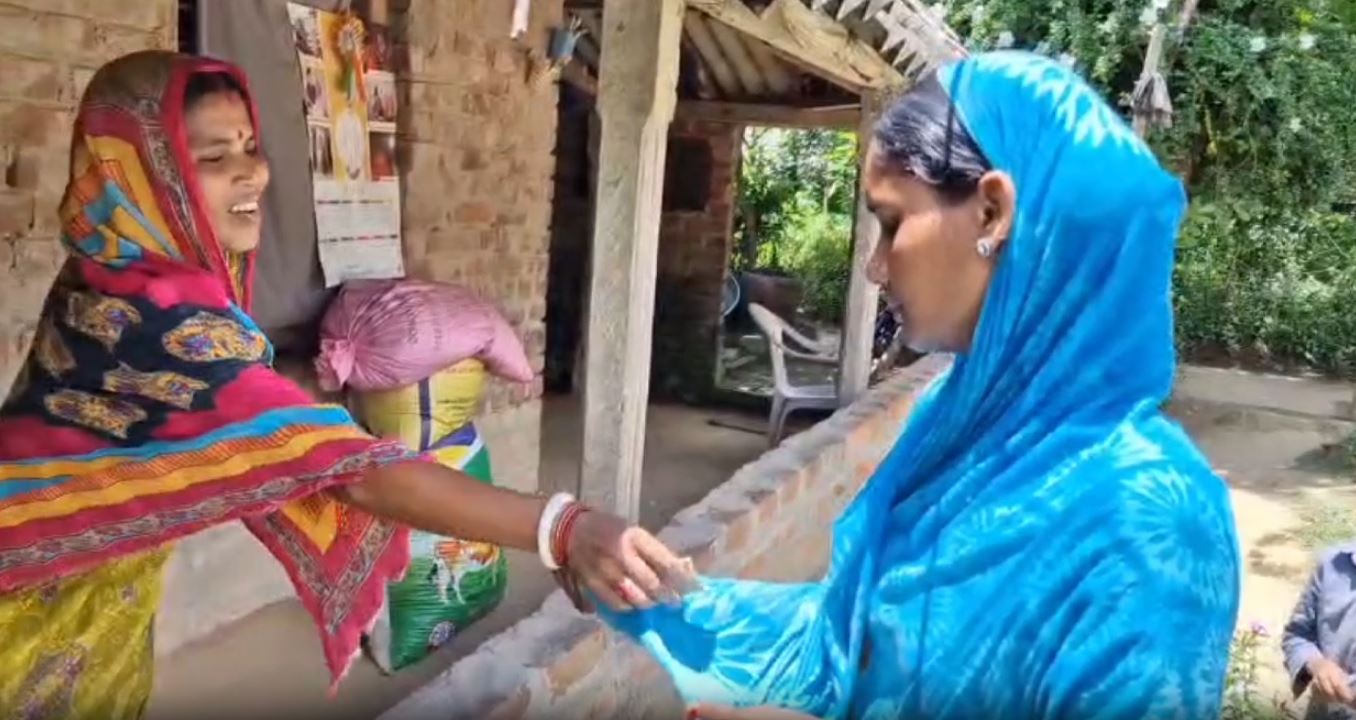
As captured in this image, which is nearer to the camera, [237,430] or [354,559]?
[237,430]

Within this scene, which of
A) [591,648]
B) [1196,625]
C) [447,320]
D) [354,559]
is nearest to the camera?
[1196,625]

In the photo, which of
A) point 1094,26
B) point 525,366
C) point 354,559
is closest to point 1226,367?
point 1094,26

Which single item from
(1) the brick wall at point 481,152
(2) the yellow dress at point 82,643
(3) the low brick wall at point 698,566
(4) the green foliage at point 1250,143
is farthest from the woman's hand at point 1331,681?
(4) the green foliage at point 1250,143

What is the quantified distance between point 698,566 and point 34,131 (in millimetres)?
2405

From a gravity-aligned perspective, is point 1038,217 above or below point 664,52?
below

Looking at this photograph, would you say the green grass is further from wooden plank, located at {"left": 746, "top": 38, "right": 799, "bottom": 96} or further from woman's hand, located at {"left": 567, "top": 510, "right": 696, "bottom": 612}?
woman's hand, located at {"left": 567, "top": 510, "right": 696, "bottom": 612}

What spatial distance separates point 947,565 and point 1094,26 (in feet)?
40.2

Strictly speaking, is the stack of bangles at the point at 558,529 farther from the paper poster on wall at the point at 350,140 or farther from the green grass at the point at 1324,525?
the green grass at the point at 1324,525

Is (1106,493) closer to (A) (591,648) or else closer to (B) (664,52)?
(A) (591,648)

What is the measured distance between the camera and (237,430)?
5.60 feet

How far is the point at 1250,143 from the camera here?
1227cm

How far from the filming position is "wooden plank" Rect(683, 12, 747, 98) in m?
7.95

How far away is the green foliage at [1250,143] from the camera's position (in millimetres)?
12016


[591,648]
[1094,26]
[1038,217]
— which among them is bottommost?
[591,648]
